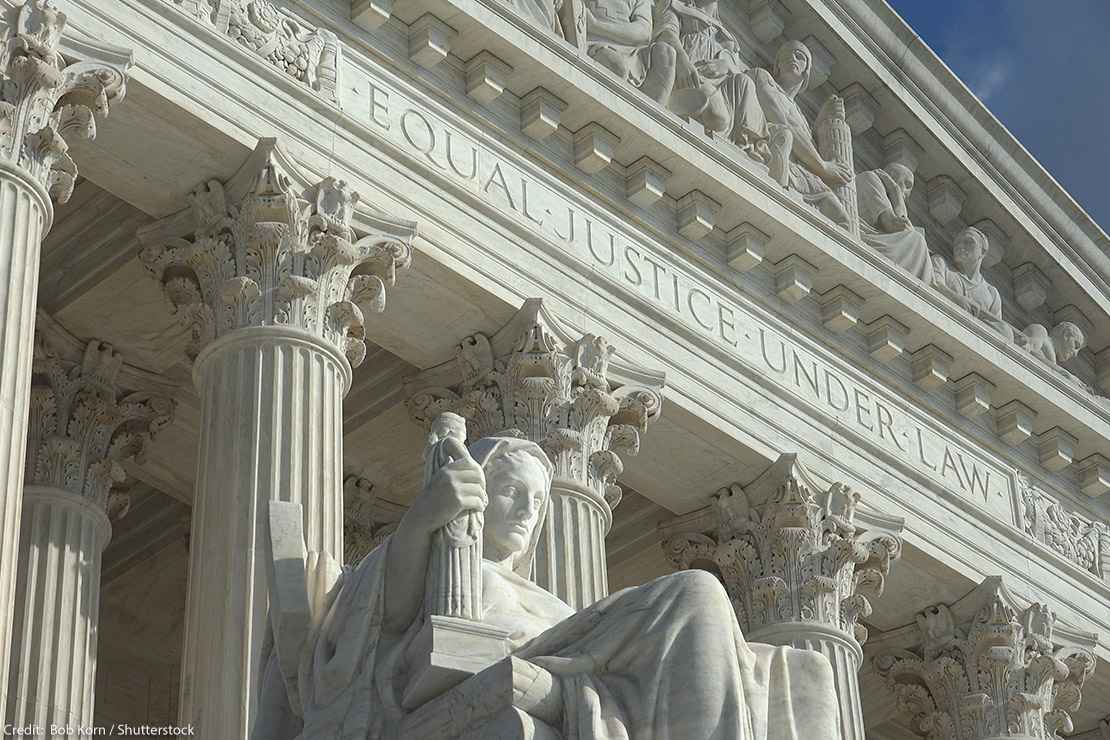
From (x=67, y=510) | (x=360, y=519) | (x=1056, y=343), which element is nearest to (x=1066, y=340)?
(x=1056, y=343)

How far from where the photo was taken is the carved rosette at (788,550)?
20.1 meters

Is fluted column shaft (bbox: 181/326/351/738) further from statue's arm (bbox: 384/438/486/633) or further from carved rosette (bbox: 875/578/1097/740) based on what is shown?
carved rosette (bbox: 875/578/1097/740)

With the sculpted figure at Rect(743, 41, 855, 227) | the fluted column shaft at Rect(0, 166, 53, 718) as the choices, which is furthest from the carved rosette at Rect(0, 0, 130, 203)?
the sculpted figure at Rect(743, 41, 855, 227)

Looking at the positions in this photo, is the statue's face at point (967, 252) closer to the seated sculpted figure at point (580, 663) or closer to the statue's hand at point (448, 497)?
the seated sculpted figure at point (580, 663)

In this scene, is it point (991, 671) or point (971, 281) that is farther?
point (971, 281)

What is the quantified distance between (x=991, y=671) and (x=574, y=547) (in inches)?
254

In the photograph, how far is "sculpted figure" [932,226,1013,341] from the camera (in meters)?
23.8

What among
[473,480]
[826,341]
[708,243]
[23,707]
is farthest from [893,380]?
[473,480]

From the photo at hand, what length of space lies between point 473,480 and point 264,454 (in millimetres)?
6804

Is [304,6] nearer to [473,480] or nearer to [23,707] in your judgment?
[23,707]

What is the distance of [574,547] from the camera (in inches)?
690

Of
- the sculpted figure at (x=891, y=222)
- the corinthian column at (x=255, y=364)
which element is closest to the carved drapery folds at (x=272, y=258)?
the corinthian column at (x=255, y=364)

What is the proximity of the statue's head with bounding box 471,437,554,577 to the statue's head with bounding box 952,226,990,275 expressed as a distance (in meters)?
15.4

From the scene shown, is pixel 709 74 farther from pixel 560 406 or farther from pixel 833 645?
pixel 833 645
